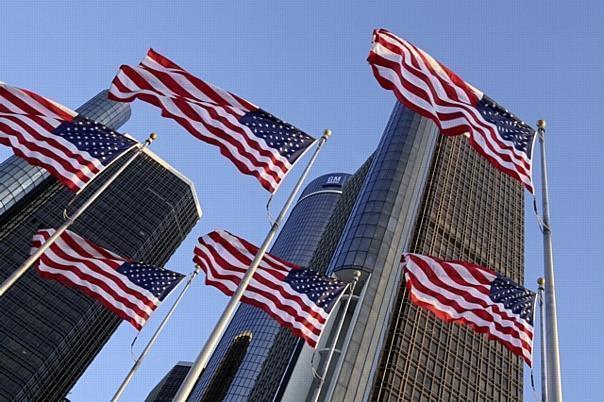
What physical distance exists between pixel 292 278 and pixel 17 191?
16862cm

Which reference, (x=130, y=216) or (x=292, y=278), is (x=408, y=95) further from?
(x=130, y=216)

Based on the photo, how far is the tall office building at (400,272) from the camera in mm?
78456

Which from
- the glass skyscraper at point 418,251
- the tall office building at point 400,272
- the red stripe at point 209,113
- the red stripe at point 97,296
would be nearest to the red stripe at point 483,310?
the red stripe at point 209,113

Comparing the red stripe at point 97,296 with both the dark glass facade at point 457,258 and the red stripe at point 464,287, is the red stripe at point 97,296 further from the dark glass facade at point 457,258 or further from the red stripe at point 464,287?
the dark glass facade at point 457,258

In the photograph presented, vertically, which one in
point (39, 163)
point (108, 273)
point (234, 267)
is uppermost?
point (39, 163)

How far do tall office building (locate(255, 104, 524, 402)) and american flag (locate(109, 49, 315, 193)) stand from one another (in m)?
48.5

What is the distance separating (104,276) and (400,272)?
62.8 meters

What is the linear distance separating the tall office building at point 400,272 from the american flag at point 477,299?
4806 centimetres

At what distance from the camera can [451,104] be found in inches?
1045

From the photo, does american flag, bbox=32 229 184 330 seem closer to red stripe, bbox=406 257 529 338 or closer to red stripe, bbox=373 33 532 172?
red stripe, bbox=406 257 529 338

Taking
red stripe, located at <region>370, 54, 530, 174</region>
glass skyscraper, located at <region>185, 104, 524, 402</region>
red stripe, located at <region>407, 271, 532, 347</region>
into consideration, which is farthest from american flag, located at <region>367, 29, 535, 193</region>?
glass skyscraper, located at <region>185, 104, 524, 402</region>

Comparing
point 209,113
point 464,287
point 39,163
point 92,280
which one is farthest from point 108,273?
point 464,287

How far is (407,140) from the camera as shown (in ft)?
363

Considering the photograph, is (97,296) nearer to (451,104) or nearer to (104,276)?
(104,276)
